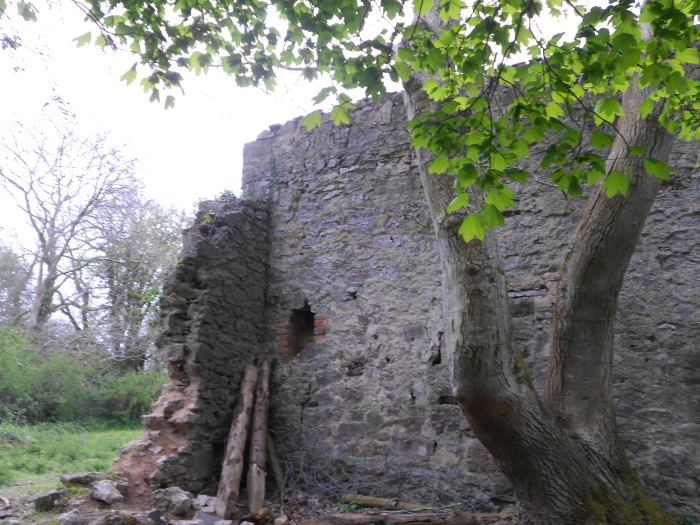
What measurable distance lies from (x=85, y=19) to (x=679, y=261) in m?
4.67

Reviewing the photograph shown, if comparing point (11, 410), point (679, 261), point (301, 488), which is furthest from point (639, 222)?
point (11, 410)

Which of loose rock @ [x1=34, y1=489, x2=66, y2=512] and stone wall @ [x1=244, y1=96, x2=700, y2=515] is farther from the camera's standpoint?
stone wall @ [x1=244, y1=96, x2=700, y2=515]

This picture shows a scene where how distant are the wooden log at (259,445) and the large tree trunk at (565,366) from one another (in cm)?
233

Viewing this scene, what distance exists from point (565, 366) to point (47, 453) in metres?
5.92

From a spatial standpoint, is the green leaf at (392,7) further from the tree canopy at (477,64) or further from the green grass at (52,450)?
the green grass at (52,450)

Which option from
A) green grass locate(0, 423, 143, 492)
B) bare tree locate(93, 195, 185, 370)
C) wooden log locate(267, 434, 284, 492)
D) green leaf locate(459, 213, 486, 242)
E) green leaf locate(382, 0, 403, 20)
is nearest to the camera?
green leaf locate(459, 213, 486, 242)

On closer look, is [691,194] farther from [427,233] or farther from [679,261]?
[427,233]

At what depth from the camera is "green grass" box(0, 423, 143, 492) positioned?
18.7ft

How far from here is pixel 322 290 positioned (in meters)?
5.93

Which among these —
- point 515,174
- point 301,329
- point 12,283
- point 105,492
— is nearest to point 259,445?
point 301,329

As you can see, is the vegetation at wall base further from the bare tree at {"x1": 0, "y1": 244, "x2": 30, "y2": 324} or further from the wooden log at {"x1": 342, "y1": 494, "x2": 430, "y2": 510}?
the wooden log at {"x1": 342, "y1": 494, "x2": 430, "y2": 510}

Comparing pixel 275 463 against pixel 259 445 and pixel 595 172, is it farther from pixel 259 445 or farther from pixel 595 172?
pixel 595 172

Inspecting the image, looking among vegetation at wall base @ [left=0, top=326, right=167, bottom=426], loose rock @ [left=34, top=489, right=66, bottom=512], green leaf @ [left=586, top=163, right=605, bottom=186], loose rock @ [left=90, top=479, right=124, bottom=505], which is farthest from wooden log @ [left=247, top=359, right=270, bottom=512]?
vegetation at wall base @ [left=0, top=326, right=167, bottom=426]

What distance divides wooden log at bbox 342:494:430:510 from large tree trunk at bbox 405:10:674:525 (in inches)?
64.0
